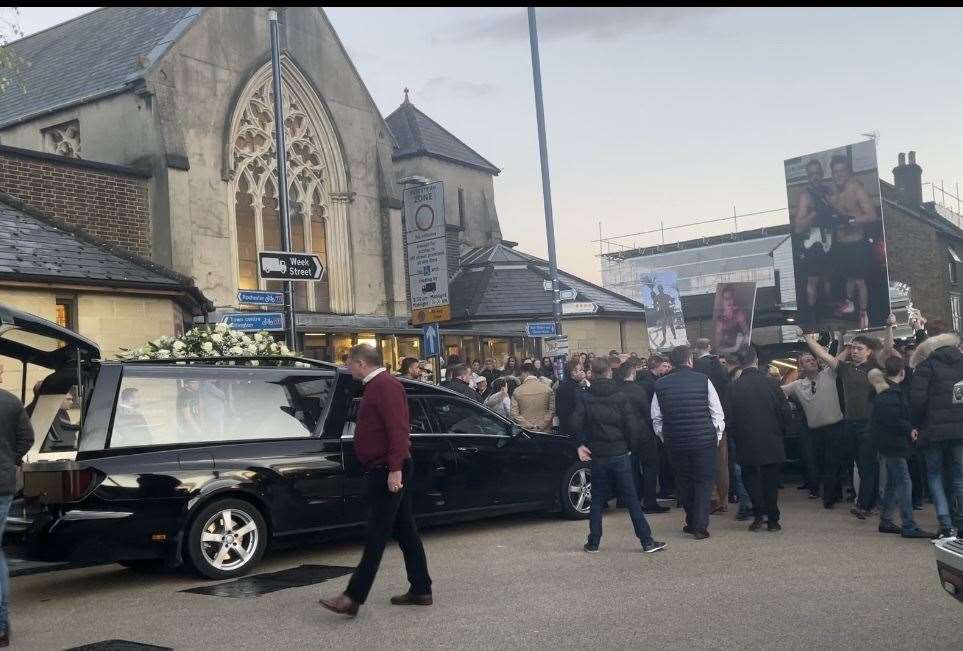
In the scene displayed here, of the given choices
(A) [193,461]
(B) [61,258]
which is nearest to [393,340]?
(B) [61,258]

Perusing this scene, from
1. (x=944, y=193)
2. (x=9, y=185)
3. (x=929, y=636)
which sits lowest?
(x=929, y=636)

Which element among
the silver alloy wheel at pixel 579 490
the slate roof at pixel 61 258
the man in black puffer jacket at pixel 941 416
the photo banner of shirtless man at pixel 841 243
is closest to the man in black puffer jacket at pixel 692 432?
the silver alloy wheel at pixel 579 490

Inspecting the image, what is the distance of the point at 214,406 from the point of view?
346 inches

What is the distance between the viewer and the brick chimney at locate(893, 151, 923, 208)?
52.8m

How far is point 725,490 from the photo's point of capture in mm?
11883

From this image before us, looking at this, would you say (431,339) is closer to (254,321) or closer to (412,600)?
(254,321)

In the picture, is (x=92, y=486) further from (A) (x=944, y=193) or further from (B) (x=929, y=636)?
(A) (x=944, y=193)

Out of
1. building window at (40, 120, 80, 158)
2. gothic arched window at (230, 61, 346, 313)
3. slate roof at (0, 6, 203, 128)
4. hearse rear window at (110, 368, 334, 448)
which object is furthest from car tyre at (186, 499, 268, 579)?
building window at (40, 120, 80, 158)

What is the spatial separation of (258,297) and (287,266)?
0.59 m

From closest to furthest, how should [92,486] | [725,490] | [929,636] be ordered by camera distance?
[929,636]
[92,486]
[725,490]

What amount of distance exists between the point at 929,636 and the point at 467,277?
31340 mm

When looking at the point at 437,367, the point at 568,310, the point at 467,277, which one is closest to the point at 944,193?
the point at 467,277

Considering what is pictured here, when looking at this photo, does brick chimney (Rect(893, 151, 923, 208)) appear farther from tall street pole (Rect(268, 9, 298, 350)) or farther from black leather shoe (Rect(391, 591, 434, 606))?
black leather shoe (Rect(391, 591, 434, 606))

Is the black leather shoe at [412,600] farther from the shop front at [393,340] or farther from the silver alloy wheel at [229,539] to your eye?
the shop front at [393,340]
